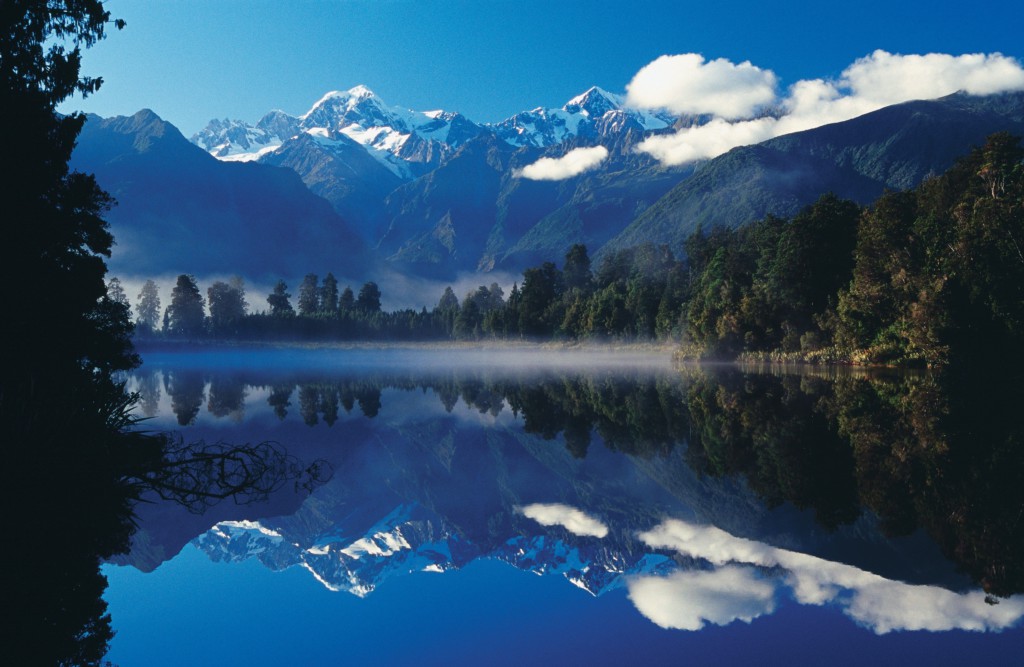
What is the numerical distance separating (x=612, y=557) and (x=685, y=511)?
9.40 feet

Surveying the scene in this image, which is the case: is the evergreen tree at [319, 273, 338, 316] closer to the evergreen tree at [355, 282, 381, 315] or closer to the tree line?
the evergreen tree at [355, 282, 381, 315]

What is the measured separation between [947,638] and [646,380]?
135 feet

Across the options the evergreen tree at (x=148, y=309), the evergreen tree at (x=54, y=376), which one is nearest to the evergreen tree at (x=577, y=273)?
the evergreen tree at (x=54, y=376)

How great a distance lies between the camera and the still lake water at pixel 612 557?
768cm

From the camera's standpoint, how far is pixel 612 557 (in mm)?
10547

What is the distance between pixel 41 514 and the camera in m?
9.37

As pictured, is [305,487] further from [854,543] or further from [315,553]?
[854,543]

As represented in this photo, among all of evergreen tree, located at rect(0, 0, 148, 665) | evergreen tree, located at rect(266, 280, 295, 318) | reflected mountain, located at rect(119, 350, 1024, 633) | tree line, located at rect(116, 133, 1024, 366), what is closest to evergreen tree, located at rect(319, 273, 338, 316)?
evergreen tree, located at rect(266, 280, 295, 318)

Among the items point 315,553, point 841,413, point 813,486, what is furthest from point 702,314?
point 315,553

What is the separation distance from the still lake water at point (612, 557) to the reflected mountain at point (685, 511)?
0.19ft

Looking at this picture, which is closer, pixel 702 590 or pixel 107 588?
pixel 702 590

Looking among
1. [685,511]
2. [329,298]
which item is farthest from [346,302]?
[685,511]

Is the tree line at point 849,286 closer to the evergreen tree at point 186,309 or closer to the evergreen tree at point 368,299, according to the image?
the evergreen tree at point 368,299

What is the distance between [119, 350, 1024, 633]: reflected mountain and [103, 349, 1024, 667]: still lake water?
58 millimetres
